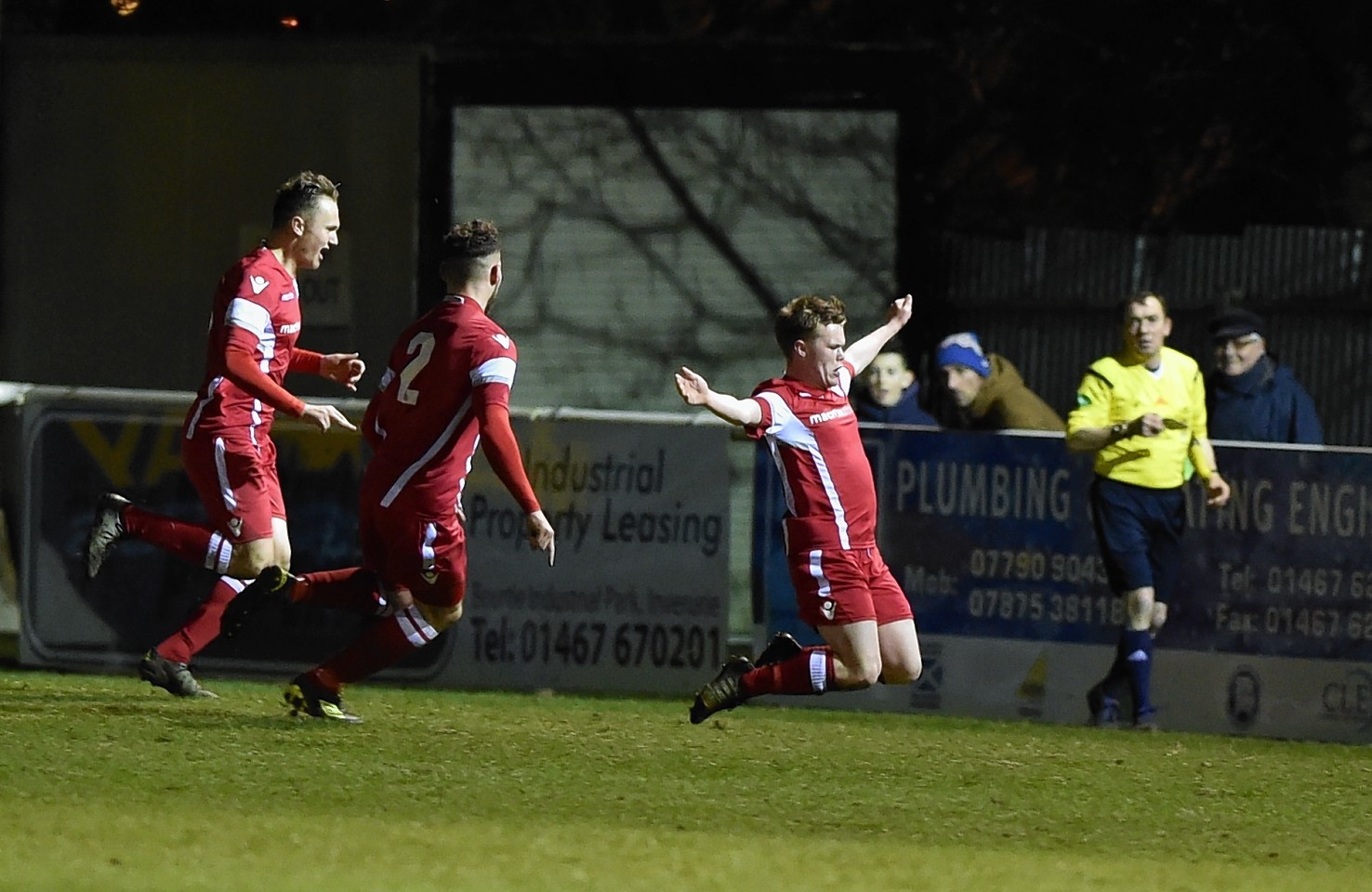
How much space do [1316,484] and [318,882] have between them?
6.34 metres

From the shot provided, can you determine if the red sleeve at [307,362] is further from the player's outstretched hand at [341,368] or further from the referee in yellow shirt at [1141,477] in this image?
the referee in yellow shirt at [1141,477]

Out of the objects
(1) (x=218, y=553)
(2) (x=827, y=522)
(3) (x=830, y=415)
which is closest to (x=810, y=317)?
(3) (x=830, y=415)

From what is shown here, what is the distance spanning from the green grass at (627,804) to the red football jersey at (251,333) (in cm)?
120

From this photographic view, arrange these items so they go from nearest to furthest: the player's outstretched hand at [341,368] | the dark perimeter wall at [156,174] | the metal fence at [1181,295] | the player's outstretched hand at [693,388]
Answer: the player's outstretched hand at [693,388]
the player's outstretched hand at [341,368]
the metal fence at [1181,295]
the dark perimeter wall at [156,174]

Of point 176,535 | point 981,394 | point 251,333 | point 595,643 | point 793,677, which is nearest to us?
point 793,677

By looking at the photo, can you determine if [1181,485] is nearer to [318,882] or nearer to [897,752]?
[897,752]

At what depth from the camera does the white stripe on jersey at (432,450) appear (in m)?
8.93

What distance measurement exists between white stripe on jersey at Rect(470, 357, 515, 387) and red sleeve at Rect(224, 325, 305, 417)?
0.72 metres

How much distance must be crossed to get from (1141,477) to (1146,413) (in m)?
0.31

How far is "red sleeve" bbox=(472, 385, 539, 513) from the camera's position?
28.4 ft

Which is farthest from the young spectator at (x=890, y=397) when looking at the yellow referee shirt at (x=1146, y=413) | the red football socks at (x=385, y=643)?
the red football socks at (x=385, y=643)

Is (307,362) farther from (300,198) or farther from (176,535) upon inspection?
(176,535)

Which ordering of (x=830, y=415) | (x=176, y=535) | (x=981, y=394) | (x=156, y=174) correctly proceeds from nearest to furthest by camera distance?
(x=830, y=415) < (x=176, y=535) < (x=981, y=394) < (x=156, y=174)

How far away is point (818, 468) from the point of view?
29.3 feet
